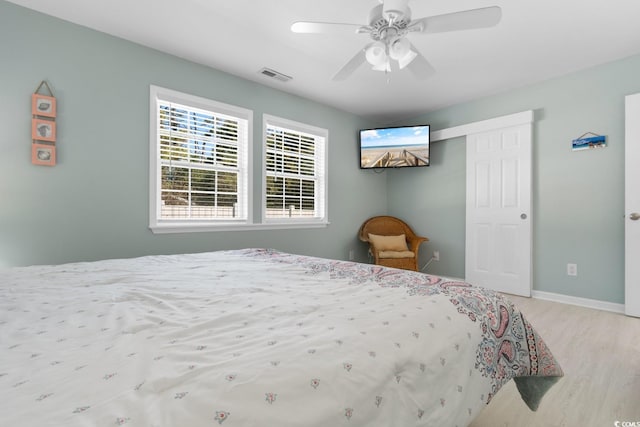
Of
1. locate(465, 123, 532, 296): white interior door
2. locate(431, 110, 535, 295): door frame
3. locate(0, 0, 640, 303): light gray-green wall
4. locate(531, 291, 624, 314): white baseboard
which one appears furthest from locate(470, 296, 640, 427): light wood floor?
locate(431, 110, 535, 295): door frame

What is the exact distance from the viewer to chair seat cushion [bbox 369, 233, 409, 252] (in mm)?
4246

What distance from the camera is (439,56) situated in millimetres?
2934

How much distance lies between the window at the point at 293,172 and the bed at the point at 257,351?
2327 millimetres

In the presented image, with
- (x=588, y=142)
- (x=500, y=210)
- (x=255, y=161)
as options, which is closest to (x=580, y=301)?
(x=500, y=210)

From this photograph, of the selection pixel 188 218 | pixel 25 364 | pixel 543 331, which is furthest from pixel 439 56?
pixel 25 364

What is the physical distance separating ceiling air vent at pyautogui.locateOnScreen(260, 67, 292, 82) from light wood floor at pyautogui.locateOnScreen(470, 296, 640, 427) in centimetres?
327

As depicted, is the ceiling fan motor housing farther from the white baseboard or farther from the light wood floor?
the white baseboard

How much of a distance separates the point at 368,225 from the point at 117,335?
4077 mm

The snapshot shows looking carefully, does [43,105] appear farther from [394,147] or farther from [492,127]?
[492,127]

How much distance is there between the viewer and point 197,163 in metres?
3.09

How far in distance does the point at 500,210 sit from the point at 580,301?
48.2 inches

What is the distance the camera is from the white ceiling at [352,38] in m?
2.22

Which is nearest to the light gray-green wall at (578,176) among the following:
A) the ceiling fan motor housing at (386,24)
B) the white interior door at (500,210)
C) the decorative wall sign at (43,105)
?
the white interior door at (500,210)

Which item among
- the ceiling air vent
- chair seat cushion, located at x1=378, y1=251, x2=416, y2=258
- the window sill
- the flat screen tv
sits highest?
the ceiling air vent
